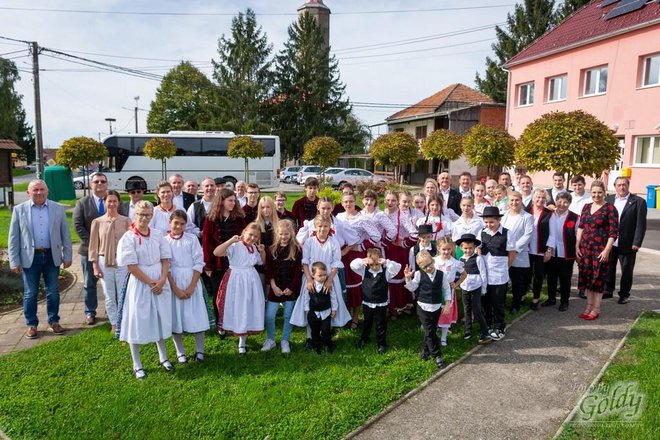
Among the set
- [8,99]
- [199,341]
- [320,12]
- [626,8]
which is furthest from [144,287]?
[320,12]

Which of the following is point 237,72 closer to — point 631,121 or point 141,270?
point 631,121

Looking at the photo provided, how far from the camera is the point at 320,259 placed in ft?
16.8

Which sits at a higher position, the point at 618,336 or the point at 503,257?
the point at 503,257

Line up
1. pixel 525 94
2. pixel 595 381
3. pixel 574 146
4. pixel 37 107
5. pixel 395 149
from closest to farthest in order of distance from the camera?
pixel 595 381, pixel 574 146, pixel 37 107, pixel 395 149, pixel 525 94

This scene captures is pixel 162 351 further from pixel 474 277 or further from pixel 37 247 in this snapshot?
pixel 474 277

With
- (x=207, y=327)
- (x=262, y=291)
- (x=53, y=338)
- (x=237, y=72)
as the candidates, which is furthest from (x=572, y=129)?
(x=237, y=72)

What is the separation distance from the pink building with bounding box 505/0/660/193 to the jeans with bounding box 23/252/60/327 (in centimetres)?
1767

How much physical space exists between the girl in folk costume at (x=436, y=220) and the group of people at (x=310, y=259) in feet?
0.06

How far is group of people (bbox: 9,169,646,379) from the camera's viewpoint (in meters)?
4.67

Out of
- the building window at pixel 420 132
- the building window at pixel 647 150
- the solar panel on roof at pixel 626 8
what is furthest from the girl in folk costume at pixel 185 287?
the building window at pixel 420 132

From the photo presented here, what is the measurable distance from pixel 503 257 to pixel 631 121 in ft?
58.6

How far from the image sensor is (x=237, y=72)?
4238cm

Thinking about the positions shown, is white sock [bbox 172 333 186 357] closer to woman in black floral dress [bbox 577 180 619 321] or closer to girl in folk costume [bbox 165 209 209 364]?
girl in folk costume [bbox 165 209 209 364]

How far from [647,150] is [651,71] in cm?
333
